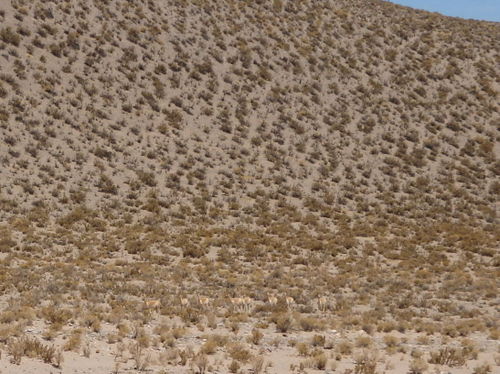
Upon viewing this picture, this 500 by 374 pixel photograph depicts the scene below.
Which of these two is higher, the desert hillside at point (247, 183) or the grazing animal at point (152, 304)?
the desert hillside at point (247, 183)

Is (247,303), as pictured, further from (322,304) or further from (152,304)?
(152,304)

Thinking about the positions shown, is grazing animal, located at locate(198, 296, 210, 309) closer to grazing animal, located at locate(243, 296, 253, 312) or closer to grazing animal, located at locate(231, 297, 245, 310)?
grazing animal, located at locate(231, 297, 245, 310)

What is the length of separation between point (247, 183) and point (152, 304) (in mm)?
17746

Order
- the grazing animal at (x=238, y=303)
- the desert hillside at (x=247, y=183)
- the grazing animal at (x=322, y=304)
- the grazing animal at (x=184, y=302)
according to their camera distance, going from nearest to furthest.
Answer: the desert hillside at (x=247, y=183) → the grazing animal at (x=184, y=302) → the grazing animal at (x=238, y=303) → the grazing animal at (x=322, y=304)

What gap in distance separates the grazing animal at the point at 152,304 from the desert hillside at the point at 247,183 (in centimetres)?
13

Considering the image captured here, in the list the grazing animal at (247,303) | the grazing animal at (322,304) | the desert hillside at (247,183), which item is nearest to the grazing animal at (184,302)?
the desert hillside at (247,183)

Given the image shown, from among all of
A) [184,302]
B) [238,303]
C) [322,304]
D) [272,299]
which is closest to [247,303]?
[238,303]

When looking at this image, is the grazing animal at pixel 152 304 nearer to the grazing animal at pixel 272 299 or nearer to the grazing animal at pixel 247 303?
the grazing animal at pixel 247 303

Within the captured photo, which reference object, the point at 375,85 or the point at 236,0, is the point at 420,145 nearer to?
the point at 375,85

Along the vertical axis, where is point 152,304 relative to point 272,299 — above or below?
below

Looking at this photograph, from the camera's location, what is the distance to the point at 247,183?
32594 mm

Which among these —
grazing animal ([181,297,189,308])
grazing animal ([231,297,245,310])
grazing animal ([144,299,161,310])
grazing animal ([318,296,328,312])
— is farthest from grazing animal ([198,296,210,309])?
grazing animal ([318,296,328,312])

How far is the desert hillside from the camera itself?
45.8ft

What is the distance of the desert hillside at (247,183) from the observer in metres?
13.9
